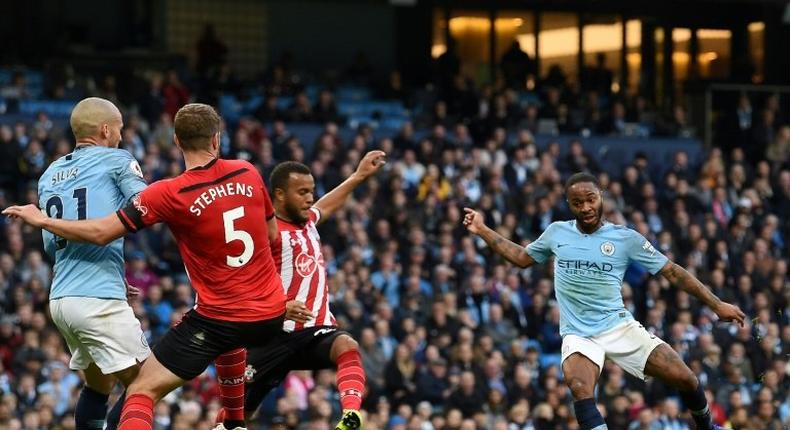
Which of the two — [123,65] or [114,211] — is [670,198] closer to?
[123,65]

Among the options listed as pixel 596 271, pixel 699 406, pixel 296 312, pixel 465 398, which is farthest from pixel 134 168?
pixel 465 398

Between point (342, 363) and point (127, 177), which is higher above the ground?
point (127, 177)

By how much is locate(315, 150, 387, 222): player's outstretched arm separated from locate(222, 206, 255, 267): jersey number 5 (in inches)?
68.7

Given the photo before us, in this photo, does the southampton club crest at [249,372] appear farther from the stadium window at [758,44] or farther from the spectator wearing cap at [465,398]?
the stadium window at [758,44]

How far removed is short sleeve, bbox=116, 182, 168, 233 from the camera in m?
8.68

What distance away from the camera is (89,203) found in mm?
9211

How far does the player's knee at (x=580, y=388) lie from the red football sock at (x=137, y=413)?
310 centimetres

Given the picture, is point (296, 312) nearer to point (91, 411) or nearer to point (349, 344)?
point (349, 344)

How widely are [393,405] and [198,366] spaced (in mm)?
10517

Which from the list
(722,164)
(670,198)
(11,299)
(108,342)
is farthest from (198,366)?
(722,164)

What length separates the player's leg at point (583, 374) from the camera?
34.1 ft

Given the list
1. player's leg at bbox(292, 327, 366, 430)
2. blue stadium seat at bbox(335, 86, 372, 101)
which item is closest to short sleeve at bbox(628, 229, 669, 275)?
player's leg at bbox(292, 327, 366, 430)

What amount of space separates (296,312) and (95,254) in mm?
1315

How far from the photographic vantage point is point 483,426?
19.0m
